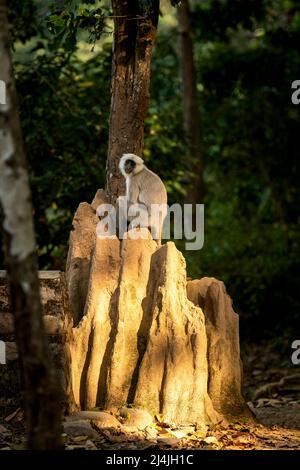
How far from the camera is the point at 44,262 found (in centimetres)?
1216

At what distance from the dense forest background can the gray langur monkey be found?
1.43 metres

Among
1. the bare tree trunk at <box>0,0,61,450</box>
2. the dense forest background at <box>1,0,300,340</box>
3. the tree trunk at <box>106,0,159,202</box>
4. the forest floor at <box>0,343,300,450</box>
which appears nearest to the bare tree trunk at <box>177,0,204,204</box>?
the dense forest background at <box>1,0,300,340</box>

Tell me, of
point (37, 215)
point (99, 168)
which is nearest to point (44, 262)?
point (37, 215)

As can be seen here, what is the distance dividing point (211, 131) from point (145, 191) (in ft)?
40.2

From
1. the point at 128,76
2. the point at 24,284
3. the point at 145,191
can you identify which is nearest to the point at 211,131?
the point at 128,76

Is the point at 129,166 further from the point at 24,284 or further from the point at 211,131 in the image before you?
the point at 211,131

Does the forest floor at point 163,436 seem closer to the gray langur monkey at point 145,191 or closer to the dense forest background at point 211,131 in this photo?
the gray langur monkey at point 145,191

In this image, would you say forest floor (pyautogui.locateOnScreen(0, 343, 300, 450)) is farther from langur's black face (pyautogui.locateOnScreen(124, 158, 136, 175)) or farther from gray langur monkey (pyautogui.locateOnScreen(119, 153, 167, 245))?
langur's black face (pyautogui.locateOnScreen(124, 158, 136, 175))

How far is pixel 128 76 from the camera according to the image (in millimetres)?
8234

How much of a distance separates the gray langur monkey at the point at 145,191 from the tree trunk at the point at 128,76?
169 mm

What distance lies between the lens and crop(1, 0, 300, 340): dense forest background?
12.1 meters

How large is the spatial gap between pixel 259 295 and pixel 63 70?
221 inches

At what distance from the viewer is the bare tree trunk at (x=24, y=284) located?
15.5 feet
